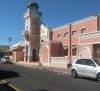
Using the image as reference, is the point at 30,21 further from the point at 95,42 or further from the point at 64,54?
the point at 95,42

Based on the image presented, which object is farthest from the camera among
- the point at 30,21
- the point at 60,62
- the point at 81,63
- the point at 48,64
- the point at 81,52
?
the point at 30,21

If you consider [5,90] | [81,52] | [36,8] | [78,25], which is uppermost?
[36,8]

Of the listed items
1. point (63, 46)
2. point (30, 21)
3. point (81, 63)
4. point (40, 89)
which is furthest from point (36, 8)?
point (40, 89)

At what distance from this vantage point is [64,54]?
49.8 meters

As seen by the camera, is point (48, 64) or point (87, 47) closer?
point (87, 47)

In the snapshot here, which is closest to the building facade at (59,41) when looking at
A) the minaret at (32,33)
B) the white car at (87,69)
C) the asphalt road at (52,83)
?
the minaret at (32,33)

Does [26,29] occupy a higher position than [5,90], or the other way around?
[26,29]

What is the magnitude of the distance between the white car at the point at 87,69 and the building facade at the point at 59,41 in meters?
10.1

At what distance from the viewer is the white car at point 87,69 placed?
21750mm

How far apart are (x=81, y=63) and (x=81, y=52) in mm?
13340

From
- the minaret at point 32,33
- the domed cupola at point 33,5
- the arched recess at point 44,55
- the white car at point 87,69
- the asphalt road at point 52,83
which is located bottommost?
the asphalt road at point 52,83

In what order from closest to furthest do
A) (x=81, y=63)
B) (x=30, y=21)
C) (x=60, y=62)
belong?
(x=81, y=63)
(x=60, y=62)
(x=30, y=21)

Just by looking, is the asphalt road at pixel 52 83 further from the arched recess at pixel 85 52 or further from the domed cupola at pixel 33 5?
the domed cupola at pixel 33 5

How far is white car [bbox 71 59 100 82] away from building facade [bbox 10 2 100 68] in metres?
10.1
